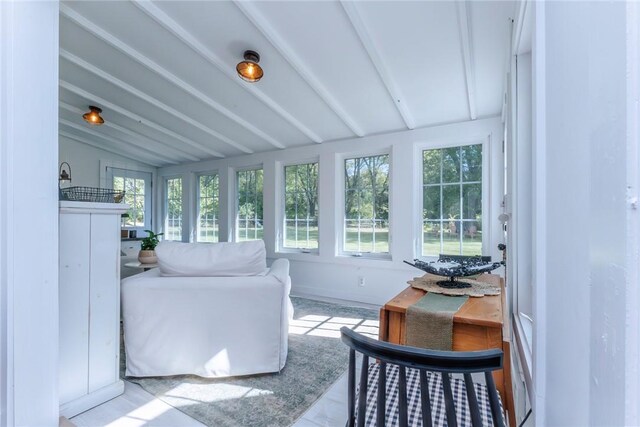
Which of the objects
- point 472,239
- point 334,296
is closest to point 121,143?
point 334,296

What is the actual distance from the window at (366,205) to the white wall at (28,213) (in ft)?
10.1

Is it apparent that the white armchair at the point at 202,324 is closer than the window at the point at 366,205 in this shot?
Yes

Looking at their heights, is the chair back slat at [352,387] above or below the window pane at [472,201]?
below

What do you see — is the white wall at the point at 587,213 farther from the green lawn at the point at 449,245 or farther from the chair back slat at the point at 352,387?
the green lawn at the point at 449,245

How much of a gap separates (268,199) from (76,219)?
2.97 metres

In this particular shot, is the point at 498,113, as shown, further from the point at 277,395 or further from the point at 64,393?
the point at 64,393

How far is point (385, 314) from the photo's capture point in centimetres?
126

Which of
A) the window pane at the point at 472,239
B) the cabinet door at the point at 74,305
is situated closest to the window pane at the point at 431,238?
the window pane at the point at 472,239

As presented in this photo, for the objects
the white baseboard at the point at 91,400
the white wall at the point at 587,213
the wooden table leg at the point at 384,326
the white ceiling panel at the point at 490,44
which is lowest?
the white baseboard at the point at 91,400

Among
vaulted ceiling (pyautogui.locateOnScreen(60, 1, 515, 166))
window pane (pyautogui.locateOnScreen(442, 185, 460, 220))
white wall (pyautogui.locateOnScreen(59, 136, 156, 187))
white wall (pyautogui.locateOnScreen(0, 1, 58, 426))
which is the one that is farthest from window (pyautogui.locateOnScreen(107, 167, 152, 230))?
window pane (pyautogui.locateOnScreen(442, 185, 460, 220))

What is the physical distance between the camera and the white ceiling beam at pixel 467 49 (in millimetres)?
1718

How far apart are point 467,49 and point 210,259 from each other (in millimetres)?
2282

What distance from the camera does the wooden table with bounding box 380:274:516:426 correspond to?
1030 mm

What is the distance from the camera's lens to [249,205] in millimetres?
4840
